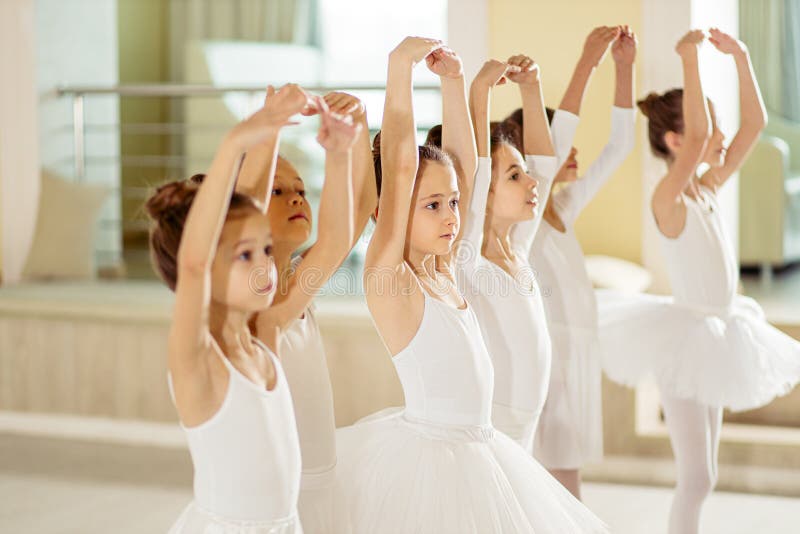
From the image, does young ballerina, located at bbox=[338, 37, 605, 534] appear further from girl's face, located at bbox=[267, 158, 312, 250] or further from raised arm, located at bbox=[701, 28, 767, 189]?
raised arm, located at bbox=[701, 28, 767, 189]

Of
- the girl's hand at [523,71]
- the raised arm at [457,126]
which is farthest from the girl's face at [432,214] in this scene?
the girl's hand at [523,71]

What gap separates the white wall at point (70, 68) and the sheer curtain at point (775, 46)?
4104 mm

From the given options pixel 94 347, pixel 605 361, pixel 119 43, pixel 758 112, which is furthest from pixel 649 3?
pixel 119 43

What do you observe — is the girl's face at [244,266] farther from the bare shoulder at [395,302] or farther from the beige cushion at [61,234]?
the beige cushion at [61,234]

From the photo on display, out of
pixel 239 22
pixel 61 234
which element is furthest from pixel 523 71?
pixel 239 22

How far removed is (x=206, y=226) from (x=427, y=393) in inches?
24.2

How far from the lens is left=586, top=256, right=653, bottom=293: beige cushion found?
3.64 metres

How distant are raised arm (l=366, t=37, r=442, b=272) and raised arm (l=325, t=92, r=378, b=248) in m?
0.03

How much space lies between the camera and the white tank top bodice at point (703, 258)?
275 centimetres

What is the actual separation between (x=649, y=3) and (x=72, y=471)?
8.36 feet

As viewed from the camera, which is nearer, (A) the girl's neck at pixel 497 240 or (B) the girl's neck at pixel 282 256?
(B) the girl's neck at pixel 282 256

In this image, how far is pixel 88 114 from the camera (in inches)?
230

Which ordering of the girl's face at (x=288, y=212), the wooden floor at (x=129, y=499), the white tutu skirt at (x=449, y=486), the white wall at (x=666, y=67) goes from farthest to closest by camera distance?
the white wall at (x=666, y=67) < the wooden floor at (x=129, y=499) < the girl's face at (x=288, y=212) < the white tutu skirt at (x=449, y=486)

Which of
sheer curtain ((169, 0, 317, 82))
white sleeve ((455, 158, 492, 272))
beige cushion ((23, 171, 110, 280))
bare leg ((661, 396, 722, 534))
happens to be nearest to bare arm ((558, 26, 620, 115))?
white sleeve ((455, 158, 492, 272))
